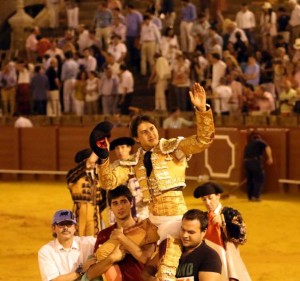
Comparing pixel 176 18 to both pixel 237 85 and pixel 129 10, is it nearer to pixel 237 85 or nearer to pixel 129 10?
pixel 129 10

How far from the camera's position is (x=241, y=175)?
49.1 ft

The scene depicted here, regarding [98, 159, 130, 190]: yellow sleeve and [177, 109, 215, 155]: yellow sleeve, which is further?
[98, 159, 130, 190]: yellow sleeve

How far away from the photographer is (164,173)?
5.37m

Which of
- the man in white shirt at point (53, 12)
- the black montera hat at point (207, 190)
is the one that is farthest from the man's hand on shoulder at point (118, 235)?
the man in white shirt at point (53, 12)

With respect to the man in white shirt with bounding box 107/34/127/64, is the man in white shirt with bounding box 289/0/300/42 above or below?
above

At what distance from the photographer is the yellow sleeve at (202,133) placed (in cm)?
518

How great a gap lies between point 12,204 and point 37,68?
516cm

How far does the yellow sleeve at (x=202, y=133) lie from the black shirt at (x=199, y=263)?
637 millimetres

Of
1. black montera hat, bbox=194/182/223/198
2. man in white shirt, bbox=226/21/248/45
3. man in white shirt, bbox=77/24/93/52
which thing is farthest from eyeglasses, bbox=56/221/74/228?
man in white shirt, bbox=77/24/93/52

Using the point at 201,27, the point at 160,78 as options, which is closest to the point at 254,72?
the point at 160,78

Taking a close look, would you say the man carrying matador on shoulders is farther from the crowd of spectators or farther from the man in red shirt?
the crowd of spectators

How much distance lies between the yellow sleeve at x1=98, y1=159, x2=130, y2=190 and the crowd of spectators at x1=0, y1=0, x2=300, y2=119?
9803mm

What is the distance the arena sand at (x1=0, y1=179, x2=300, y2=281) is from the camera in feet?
30.2

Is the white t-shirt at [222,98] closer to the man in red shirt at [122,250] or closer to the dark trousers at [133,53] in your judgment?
the dark trousers at [133,53]
